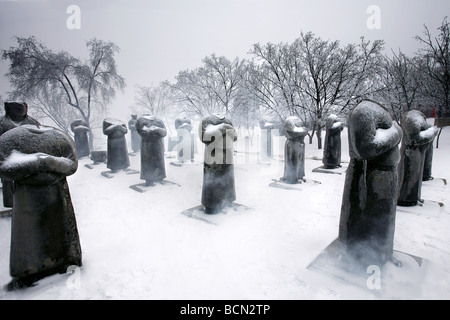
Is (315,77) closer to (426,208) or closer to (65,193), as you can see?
(426,208)

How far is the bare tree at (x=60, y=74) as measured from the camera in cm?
1628

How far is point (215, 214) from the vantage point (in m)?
5.28

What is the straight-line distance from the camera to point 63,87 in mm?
18094

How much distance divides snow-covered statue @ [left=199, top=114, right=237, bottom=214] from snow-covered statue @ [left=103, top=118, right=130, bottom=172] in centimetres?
525

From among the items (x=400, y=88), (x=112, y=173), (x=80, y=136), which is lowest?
(x=112, y=173)

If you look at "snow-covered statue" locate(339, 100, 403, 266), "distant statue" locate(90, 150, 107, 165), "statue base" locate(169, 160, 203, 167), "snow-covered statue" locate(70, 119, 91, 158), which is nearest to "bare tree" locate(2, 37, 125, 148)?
"snow-covered statue" locate(70, 119, 91, 158)

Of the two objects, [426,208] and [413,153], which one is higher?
[413,153]

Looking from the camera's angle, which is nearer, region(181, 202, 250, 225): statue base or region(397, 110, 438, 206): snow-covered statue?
region(181, 202, 250, 225): statue base

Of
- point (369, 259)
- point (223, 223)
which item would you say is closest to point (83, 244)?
point (223, 223)

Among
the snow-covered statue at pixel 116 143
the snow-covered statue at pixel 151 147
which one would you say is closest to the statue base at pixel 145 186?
the snow-covered statue at pixel 151 147

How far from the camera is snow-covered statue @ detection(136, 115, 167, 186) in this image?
24.2 feet

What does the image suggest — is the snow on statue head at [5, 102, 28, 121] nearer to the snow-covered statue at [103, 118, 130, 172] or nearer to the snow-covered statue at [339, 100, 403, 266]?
the snow-covered statue at [103, 118, 130, 172]

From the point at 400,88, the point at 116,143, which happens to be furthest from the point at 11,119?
the point at 400,88

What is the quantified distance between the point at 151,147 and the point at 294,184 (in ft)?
15.5
